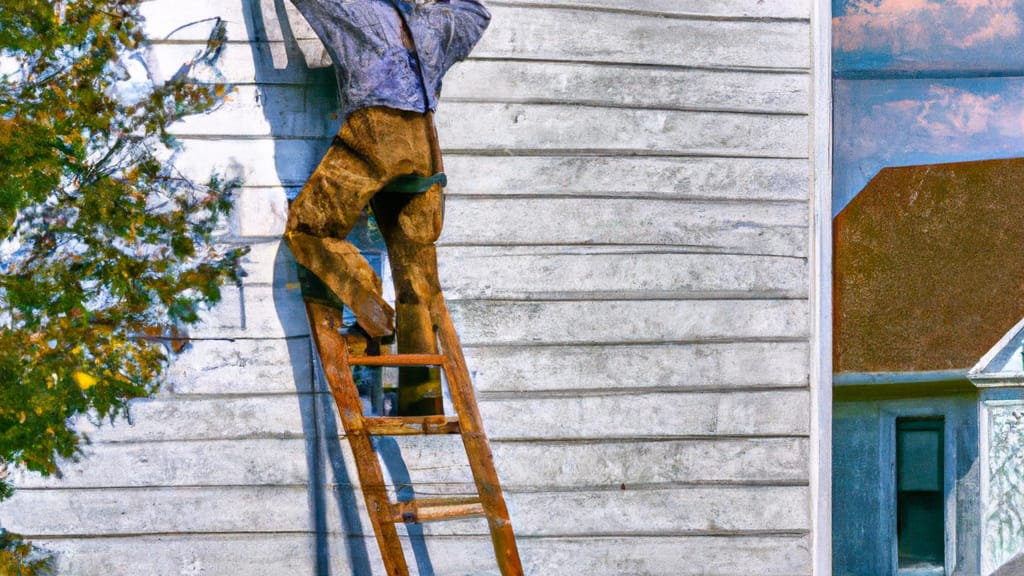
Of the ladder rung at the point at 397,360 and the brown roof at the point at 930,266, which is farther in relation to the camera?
the brown roof at the point at 930,266

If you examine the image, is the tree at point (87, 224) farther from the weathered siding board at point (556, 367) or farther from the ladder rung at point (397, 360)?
the ladder rung at point (397, 360)

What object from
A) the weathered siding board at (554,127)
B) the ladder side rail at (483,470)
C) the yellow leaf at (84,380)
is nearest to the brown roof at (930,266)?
the weathered siding board at (554,127)

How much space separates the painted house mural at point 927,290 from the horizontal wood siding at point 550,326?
31 cm

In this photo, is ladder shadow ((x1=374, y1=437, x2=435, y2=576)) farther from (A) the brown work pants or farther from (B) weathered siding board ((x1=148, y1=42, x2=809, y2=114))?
(B) weathered siding board ((x1=148, y1=42, x2=809, y2=114))

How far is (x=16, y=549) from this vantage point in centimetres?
335

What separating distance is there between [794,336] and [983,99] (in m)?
1.13

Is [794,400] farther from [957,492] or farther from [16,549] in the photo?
[16,549]

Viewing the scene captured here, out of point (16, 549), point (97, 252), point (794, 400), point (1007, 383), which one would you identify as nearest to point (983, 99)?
point (1007, 383)

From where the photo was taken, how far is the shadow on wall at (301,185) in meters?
3.43

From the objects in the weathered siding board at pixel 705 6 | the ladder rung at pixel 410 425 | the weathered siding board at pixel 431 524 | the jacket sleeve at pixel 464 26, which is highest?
the weathered siding board at pixel 705 6

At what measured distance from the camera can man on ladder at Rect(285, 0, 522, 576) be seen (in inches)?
121

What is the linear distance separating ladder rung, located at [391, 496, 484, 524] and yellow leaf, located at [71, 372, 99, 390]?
39.2 inches

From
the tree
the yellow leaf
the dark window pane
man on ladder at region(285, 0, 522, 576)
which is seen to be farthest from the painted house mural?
the yellow leaf

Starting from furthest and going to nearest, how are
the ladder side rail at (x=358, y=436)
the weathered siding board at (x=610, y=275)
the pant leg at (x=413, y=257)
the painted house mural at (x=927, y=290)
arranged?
the painted house mural at (x=927, y=290) → the weathered siding board at (x=610, y=275) → the pant leg at (x=413, y=257) → the ladder side rail at (x=358, y=436)
